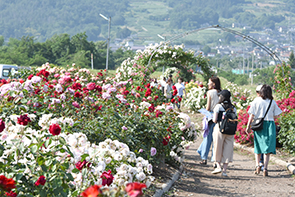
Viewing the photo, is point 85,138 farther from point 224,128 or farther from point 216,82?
point 216,82

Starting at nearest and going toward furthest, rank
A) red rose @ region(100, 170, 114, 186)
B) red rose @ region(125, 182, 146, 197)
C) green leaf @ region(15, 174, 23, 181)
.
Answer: red rose @ region(125, 182, 146, 197) → green leaf @ region(15, 174, 23, 181) → red rose @ region(100, 170, 114, 186)

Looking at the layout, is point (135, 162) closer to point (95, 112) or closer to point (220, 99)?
point (95, 112)

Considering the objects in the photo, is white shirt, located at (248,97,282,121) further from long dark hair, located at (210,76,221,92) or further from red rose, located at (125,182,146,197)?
Answer: red rose, located at (125,182,146,197)

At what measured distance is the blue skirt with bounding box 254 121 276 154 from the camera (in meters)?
5.52

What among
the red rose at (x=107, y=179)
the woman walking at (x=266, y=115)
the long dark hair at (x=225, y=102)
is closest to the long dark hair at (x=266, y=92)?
the woman walking at (x=266, y=115)

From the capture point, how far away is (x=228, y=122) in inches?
210

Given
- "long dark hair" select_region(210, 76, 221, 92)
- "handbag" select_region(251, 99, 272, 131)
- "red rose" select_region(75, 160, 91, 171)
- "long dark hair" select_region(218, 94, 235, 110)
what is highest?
"long dark hair" select_region(210, 76, 221, 92)

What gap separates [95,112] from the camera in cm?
479

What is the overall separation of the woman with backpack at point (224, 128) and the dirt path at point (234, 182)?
31 centimetres

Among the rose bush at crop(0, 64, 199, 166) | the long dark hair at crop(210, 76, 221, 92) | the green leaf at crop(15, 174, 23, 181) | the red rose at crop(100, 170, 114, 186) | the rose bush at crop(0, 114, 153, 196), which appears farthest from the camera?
the long dark hair at crop(210, 76, 221, 92)

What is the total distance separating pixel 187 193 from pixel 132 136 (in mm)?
1113

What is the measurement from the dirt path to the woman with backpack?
31 centimetres

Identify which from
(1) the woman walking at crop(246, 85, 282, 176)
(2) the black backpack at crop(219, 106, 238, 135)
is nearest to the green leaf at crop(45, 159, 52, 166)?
(2) the black backpack at crop(219, 106, 238, 135)

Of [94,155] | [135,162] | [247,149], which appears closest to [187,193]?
[135,162]
